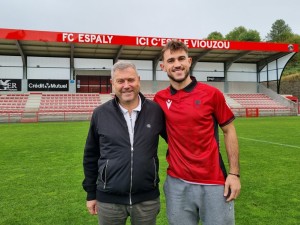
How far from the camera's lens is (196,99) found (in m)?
2.41

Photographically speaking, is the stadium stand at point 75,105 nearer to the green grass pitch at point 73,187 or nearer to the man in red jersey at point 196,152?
the green grass pitch at point 73,187

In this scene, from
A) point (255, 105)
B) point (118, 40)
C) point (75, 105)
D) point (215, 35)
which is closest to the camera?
point (118, 40)

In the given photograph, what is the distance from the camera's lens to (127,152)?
93.6 inches

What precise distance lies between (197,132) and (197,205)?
57 centimetres

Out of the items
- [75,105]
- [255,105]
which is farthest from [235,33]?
[75,105]

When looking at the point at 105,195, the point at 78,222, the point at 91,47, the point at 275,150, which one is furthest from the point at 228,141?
the point at 91,47

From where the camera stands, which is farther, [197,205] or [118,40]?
[118,40]

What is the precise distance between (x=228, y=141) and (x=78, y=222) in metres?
2.54

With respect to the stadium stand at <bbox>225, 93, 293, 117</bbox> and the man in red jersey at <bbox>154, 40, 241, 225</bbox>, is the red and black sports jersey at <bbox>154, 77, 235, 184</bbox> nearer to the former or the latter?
the man in red jersey at <bbox>154, 40, 241, 225</bbox>

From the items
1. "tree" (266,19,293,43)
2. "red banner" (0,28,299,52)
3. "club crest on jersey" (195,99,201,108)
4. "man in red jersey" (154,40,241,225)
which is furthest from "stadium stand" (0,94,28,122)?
"tree" (266,19,293,43)

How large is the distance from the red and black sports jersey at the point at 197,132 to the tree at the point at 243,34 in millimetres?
81808

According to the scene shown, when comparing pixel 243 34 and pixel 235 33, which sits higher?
pixel 235 33

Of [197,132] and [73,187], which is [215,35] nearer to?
[73,187]

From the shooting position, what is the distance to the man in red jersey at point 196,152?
7.72 ft
